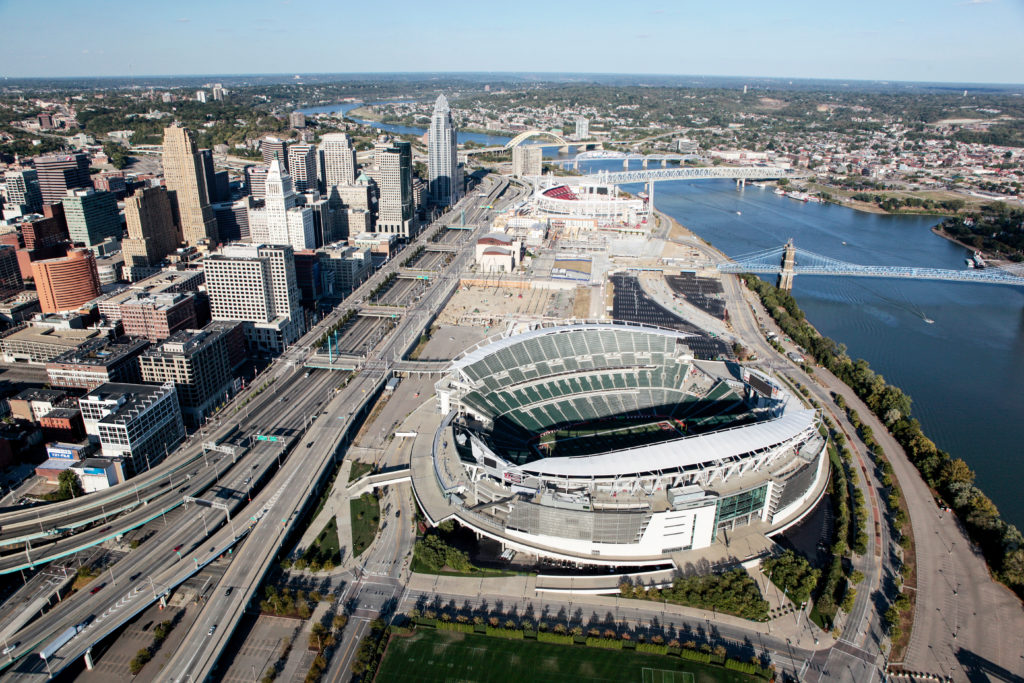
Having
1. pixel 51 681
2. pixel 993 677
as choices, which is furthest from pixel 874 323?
pixel 51 681

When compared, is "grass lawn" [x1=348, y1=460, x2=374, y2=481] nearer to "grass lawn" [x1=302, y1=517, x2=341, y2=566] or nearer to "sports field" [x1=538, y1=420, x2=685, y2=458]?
"grass lawn" [x1=302, y1=517, x2=341, y2=566]

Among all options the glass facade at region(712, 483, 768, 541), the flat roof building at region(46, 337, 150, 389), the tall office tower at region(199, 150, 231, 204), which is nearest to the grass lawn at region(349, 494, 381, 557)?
the glass facade at region(712, 483, 768, 541)

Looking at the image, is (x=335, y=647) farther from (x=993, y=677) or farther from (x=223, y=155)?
(x=223, y=155)

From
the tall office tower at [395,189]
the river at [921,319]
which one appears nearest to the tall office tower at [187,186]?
the tall office tower at [395,189]

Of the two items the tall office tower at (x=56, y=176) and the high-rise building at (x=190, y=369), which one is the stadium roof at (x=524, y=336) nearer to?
the high-rise building at (x=190, y=369)

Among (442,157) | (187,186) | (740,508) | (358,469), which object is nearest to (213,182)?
(187,186)

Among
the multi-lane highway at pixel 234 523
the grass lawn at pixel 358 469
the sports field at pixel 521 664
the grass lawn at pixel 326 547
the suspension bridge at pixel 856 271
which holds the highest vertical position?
the suspension bridge at pixel 856 271
